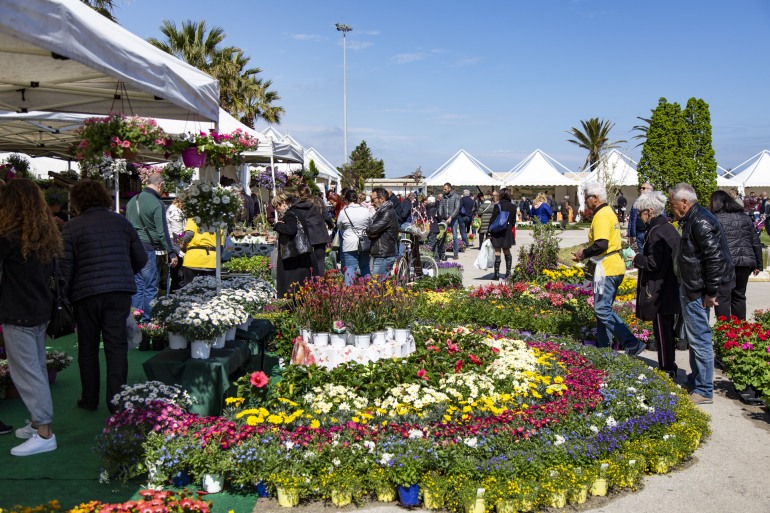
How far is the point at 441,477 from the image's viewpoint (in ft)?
13.4

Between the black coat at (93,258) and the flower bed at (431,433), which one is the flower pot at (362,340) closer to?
the flower bed at (431,433)

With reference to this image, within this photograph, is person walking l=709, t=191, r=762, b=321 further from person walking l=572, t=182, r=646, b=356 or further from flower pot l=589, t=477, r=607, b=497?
flower pot l=589, t=477, r=607, b=497

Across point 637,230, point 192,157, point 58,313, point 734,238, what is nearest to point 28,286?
point 58,313

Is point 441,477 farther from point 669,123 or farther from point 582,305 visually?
point 669,123

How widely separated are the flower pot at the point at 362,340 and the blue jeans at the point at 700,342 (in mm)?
2838

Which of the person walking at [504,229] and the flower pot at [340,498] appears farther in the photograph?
the person walking at [504,229]

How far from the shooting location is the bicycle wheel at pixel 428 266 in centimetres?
1256

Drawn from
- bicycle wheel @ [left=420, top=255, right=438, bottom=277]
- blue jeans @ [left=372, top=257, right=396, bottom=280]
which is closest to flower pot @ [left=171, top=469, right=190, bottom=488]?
blue jeans @ [left=372, top=257, right=396, bottom=280]

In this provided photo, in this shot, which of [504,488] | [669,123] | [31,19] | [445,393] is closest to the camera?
[31,19]

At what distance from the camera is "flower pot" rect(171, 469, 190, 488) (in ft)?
13.8

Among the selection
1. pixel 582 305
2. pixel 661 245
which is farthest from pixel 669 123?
pixel 661 245

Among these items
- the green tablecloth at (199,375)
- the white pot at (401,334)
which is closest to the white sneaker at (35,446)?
the green tablecloth at (199,375)

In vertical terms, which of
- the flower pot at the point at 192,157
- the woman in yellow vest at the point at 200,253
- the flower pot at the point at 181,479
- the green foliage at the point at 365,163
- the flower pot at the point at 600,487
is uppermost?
the green foliage at the point at 365,163

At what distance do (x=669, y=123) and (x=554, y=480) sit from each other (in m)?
20.6
